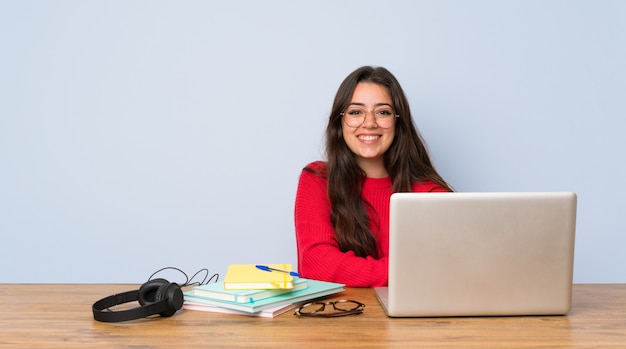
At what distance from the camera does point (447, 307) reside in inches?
57.0

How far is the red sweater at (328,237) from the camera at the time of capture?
1991mm

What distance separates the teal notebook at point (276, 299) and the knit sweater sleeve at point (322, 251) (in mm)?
269

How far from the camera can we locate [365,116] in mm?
2629

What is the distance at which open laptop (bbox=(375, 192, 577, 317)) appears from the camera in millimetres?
1407

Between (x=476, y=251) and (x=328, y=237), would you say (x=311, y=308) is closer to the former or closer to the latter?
(x=476, y=251)

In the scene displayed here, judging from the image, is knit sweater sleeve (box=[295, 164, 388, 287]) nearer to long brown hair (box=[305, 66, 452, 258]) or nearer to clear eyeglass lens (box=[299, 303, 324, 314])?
long brown hair (box=[305, 66, 452, 258])

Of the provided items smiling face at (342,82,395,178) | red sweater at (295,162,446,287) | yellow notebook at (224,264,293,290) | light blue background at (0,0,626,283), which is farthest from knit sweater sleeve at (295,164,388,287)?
light blue background at (0,0,626,283)

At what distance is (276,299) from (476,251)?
1.55 ft

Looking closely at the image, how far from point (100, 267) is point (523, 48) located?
2.25 meters

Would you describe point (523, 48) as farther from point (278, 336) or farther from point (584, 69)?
point (278, 336)

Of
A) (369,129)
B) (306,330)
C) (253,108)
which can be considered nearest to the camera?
(306,330)

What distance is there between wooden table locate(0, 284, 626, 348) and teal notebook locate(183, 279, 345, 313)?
27mm

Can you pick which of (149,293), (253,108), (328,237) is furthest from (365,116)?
(149,293)

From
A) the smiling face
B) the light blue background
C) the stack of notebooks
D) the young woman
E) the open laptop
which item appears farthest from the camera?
the light blue background
